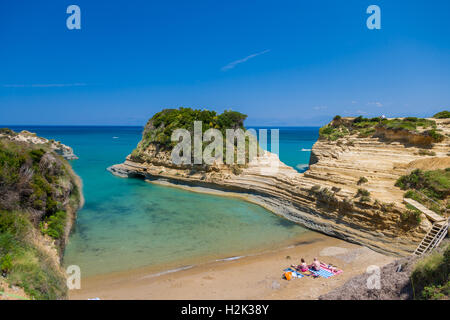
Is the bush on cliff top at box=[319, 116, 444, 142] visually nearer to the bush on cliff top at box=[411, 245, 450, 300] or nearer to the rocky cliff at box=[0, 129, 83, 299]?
the bush on cliff top at box=[411, 245, 450, 300]

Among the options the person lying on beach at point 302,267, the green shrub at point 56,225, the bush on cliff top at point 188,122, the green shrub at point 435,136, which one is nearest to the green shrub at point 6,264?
the green shrub at point 56,225

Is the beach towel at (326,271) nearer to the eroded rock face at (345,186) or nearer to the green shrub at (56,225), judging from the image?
the eroded rock face at (345,186)

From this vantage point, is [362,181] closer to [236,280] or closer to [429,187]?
[429,187]

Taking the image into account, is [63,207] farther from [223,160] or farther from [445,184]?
[445,184]

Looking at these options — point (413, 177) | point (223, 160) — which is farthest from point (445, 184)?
point (223, 160)

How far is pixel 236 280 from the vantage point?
10.1 metres

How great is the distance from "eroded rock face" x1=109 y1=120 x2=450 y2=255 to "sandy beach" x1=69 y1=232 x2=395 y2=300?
1520mm

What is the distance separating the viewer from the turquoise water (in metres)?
11.8

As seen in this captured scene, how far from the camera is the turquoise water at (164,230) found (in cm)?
1184

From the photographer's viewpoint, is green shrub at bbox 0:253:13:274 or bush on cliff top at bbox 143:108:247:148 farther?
bush on cliff top at bbox 143:108:247:148

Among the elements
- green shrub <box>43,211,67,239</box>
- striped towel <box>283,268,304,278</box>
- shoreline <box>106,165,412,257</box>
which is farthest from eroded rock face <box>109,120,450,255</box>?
green shrub <box>43,211,67,239</box>

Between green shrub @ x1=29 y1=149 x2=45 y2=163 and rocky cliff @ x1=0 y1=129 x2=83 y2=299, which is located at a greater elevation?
green shrub @ x1=29 y1=149 x2=45 y2=163

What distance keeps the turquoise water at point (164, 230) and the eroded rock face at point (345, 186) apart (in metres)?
1.62

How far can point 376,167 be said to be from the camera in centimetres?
1708
